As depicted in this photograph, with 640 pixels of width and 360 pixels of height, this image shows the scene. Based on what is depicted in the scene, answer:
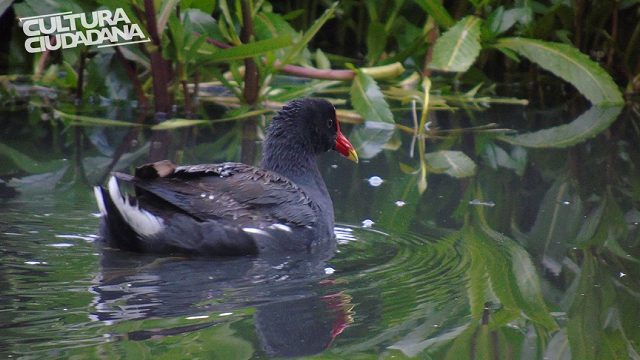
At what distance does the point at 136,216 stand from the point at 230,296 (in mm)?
709

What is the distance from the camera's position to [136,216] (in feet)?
11.6

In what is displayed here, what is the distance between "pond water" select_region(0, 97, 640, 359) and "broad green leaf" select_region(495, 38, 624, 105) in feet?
3.97

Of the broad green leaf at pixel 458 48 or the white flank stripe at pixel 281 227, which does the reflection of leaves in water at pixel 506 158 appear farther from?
the white flank stripe at pixel 281 227

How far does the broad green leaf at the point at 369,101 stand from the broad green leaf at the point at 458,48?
1.73ft

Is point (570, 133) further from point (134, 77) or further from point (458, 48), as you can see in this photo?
point (134, 77)

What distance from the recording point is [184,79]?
20.4ft

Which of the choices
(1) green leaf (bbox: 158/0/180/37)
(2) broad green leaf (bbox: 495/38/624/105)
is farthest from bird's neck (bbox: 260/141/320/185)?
(2) broad green leaf (bbox: 495/38/624/105)

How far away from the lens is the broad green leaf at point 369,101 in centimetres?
603

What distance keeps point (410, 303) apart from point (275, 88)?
12.3 ft

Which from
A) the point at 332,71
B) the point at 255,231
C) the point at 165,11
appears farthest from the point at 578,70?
the point at 255,231

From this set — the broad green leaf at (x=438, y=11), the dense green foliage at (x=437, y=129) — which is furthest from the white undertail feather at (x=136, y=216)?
the broad green leaf at (x=438, y=11)

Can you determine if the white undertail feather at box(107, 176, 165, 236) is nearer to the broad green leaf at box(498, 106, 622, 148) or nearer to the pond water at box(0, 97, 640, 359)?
the pond water at box(0, 97, 640, 359)

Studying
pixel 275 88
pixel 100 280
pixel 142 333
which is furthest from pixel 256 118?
pixel 142 333

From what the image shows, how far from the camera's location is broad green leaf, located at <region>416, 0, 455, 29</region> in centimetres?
704
